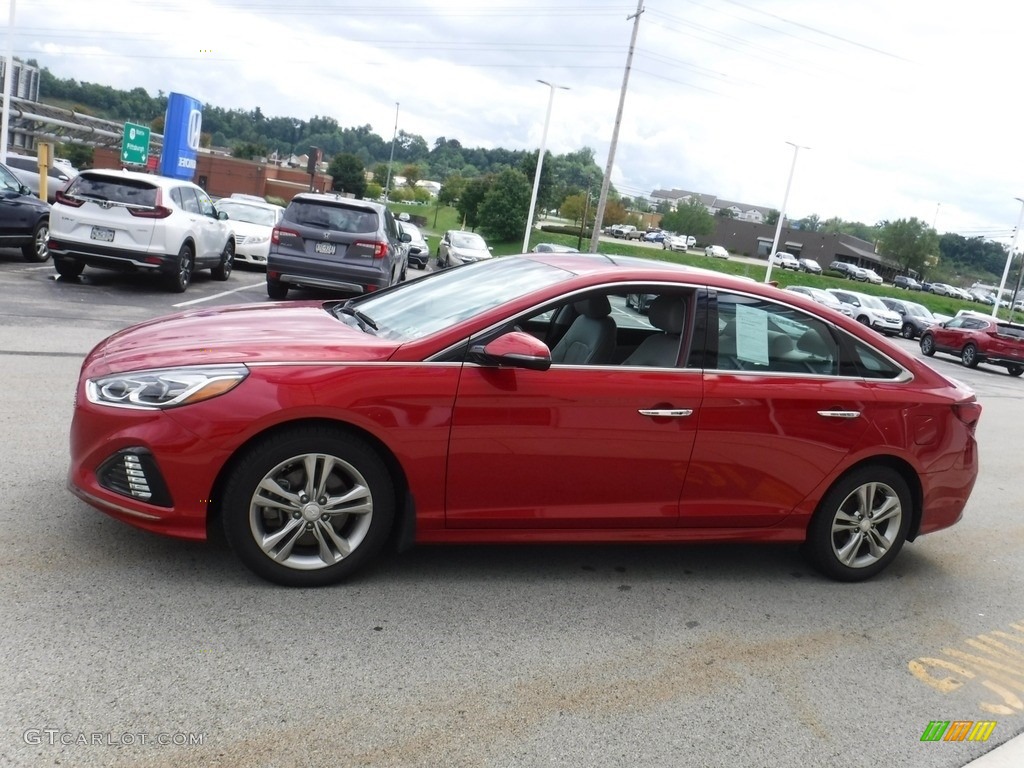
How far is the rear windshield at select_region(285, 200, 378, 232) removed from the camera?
14.1 m

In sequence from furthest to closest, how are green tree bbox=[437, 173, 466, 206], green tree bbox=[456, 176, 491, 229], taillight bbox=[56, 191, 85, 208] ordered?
green tree bbox=[437, 173, 466, 206]
green tree bbox=[456, 176, 491, 229]
taillight bbox=[56, 191, 85, 208]

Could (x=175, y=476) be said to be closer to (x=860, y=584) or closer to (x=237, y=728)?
(x=237, y=728)

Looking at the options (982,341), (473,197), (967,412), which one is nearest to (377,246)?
(967,412)

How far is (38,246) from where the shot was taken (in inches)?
611

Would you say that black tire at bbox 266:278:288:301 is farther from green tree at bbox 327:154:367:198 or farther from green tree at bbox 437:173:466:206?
green tree at bbox 327:154:367:198

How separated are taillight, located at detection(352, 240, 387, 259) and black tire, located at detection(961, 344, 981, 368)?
20.6 meters

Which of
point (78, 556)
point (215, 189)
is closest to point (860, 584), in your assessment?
point (78, 556)

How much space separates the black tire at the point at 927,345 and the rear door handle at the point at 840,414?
91.0 feet

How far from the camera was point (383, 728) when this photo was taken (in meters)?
3.13

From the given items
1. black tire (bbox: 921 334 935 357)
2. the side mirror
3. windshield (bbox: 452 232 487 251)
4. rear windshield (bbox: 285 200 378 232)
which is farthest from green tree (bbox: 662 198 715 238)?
the side mirror

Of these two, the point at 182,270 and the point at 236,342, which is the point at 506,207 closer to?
the point at 182,270

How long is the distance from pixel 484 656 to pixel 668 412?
1.49 metres

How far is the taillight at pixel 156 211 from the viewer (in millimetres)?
13273
